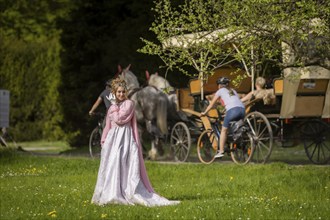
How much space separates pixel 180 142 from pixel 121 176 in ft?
27.5

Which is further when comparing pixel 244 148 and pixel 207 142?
pixel 207 142

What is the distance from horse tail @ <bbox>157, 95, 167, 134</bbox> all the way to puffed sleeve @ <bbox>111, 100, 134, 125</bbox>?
8.80 meters

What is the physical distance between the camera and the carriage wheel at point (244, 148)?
1858 centimetres

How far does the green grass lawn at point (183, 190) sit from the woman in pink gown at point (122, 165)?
11.2 inches

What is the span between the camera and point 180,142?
20734 mm

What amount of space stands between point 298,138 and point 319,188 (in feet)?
14.9

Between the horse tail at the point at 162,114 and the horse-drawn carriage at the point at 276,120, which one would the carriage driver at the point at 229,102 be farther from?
the horse tail at the point at 162,114

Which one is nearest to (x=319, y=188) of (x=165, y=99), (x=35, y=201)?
(x=35, y=201)

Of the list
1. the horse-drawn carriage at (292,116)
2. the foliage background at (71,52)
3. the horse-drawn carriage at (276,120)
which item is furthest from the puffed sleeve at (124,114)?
the horse-drawn carriage at (292,116)

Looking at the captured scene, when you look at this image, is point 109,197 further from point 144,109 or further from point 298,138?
point 144,109

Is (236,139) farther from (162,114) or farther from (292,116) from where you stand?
(162,114)

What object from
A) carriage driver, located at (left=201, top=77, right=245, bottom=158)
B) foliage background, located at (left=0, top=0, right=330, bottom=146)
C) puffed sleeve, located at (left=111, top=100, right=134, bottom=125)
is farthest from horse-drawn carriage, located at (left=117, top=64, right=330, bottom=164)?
puffed sleeve, located at (left=111, top=100, right=134, bottom=125)

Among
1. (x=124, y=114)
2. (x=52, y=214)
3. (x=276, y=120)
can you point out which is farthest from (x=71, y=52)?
(x=52, y=214)

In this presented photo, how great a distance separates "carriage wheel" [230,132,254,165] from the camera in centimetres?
1858
